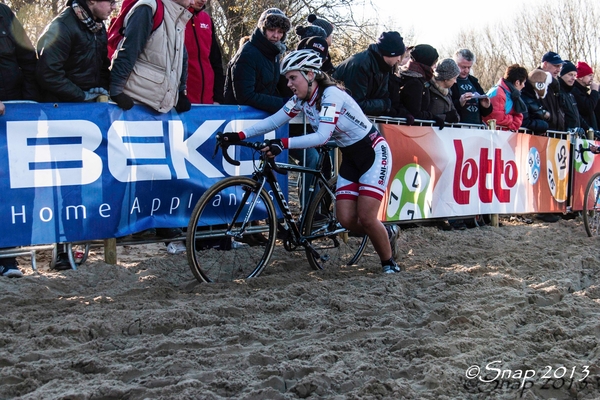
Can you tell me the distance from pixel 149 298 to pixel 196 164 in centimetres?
186

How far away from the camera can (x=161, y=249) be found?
7566mm

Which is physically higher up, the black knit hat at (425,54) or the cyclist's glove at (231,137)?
the black knit hat at (425,54)

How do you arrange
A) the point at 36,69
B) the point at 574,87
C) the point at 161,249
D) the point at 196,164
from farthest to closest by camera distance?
the point at 574,87, the point at 161,249, the point at 196,164, the point at 36,69

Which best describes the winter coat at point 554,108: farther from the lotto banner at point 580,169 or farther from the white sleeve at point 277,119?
the white sleeve at point 277,119

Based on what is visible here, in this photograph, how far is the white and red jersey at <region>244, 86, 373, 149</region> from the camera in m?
5.95

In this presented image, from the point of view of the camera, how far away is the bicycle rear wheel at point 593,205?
10.1 m

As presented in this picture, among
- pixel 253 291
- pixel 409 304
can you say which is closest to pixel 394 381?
pixel 409 304

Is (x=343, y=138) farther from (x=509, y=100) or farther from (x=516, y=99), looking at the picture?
(x=516, y=99)

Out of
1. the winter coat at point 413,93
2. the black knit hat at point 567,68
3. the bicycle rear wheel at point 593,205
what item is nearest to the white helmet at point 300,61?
the winter coat at point 413,93

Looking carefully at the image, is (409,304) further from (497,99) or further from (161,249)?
(497,99)

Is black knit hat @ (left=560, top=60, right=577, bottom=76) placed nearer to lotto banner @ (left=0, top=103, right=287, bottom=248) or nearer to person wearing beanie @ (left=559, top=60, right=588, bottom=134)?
person wearing beanie @ (left=559, top=60, right=588, bottom=134)

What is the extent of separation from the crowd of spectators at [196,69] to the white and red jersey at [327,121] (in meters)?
0.45

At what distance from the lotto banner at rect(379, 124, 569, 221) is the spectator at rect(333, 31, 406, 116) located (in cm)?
34

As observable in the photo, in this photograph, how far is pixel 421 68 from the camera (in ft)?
29.7
